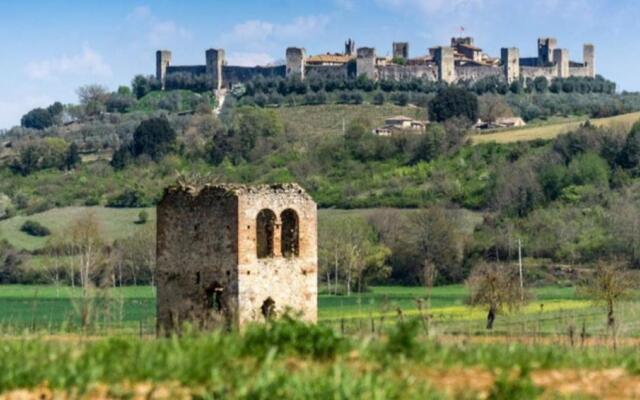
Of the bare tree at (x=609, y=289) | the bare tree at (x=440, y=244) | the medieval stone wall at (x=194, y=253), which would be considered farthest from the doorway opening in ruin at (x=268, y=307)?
the bare tree at (x=440, y=244)

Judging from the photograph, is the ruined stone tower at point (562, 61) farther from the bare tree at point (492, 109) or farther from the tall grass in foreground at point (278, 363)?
the tall grass in foreground at point (278, 363)

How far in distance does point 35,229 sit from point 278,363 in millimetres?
67701

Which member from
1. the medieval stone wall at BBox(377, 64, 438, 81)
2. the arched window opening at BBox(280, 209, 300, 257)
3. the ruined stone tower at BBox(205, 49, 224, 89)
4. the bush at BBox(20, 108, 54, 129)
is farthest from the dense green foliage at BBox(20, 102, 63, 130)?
the arched window opening at BBox(280, 209, 300, 257)

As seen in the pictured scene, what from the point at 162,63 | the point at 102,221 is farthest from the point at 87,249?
the point at 162,63

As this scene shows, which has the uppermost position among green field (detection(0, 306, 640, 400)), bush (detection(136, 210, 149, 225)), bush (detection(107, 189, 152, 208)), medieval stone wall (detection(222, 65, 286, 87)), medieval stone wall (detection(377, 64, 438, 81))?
medieval stone wall (detection(222, 65, 286, 87))

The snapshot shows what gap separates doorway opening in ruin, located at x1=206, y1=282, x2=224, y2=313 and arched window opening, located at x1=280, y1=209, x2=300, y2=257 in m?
1.66

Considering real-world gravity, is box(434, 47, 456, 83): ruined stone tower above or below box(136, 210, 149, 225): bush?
above

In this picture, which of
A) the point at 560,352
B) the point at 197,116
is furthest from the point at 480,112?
the point at 560,352

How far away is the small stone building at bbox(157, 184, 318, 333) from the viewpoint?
2645cm

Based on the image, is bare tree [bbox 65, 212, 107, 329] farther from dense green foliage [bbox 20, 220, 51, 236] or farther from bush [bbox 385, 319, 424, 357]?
bush [bbox 385, 319, 424, 357]

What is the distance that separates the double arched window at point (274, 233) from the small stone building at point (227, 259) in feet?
0.07

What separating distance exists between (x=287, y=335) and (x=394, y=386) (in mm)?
1687

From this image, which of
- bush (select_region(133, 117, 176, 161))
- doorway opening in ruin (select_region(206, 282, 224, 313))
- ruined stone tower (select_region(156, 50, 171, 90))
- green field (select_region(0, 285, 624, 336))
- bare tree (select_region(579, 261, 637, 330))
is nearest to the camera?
doorway opening in ruin (select_region(206, 282, 224, 313))

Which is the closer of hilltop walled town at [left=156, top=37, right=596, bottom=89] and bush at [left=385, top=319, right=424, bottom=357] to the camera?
bush at [left=385, top=319, right=424, bottom=357]
